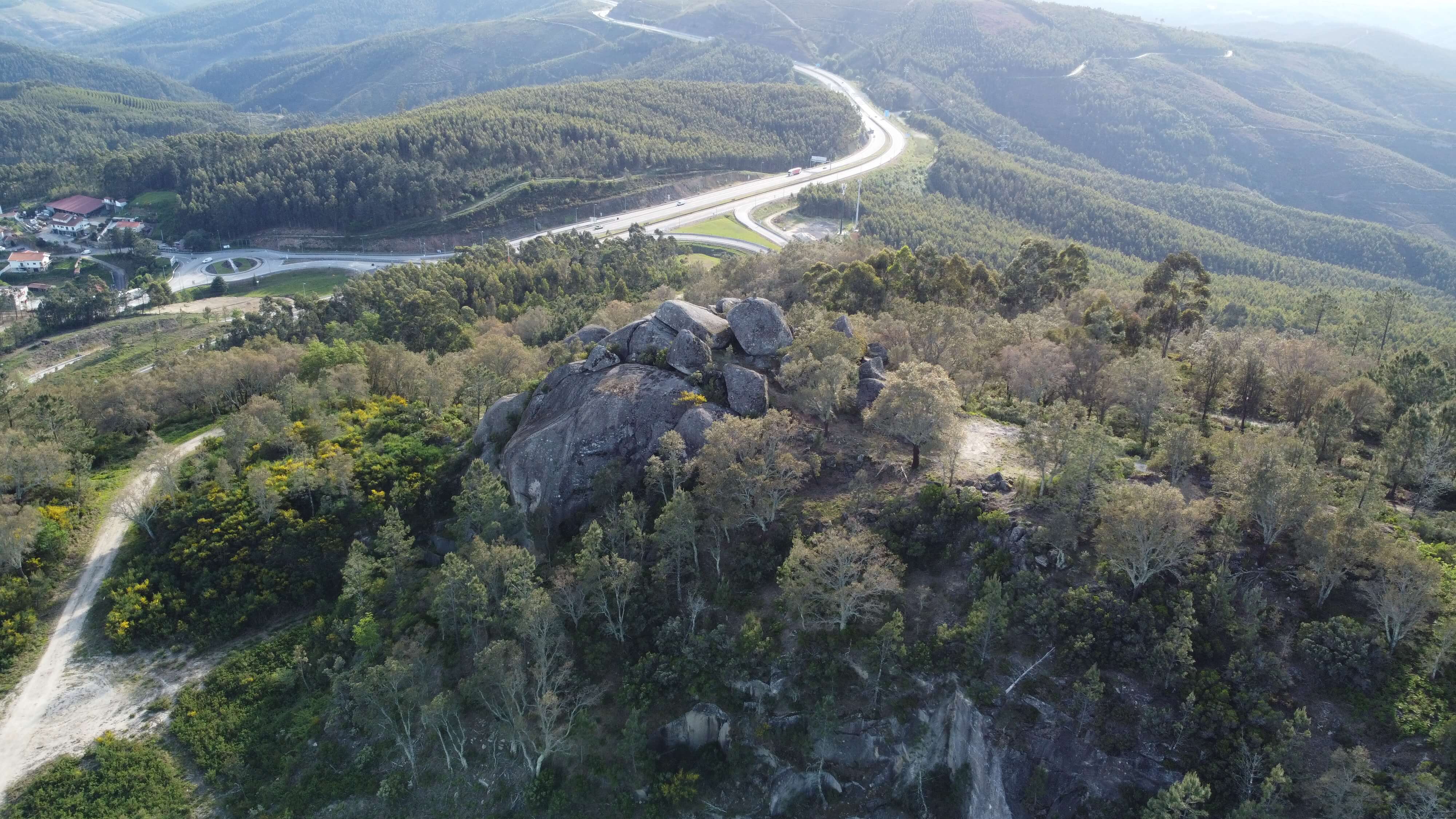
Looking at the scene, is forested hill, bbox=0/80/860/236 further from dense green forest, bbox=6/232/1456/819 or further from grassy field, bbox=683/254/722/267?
dense green forest, bbox=6/232/1456/819

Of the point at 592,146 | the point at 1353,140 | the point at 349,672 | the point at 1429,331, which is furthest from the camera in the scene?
the point at 1353,140

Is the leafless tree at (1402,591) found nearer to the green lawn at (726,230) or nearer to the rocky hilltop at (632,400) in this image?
the rocky hilltop at (632,400)

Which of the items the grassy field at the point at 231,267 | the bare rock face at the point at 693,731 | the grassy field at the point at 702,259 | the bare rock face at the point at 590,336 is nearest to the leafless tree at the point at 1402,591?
the bare rock face at the point at 693,731

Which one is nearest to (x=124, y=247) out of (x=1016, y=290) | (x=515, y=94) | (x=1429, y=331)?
(x=515, y=94)

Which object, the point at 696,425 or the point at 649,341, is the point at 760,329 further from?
the point at 696,425

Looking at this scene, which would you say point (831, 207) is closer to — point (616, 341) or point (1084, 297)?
point (1084, 297)

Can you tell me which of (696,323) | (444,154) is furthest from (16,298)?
(696,323)
